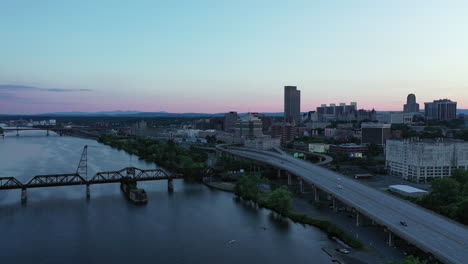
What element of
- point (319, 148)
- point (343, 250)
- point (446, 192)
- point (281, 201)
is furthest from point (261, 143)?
point (343, 250)

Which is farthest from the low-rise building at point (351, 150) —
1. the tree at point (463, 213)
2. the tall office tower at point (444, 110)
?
the tall office tower at point (444, 110)

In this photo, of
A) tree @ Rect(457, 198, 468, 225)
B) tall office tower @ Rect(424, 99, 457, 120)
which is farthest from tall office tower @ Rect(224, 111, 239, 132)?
tree @ Rect(457, 198, 468, 225)

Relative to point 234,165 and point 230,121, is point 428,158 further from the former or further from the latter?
point 230,121

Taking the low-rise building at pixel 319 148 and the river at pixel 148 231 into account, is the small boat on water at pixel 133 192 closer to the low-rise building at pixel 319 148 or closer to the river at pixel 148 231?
the river at pixel 148 231

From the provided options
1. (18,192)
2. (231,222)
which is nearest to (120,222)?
(231,222)

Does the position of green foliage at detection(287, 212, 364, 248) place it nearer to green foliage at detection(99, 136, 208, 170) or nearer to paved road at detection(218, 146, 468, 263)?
paved road at detection(218, 146, 468, 263)

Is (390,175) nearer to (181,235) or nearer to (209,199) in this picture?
(209,199)
